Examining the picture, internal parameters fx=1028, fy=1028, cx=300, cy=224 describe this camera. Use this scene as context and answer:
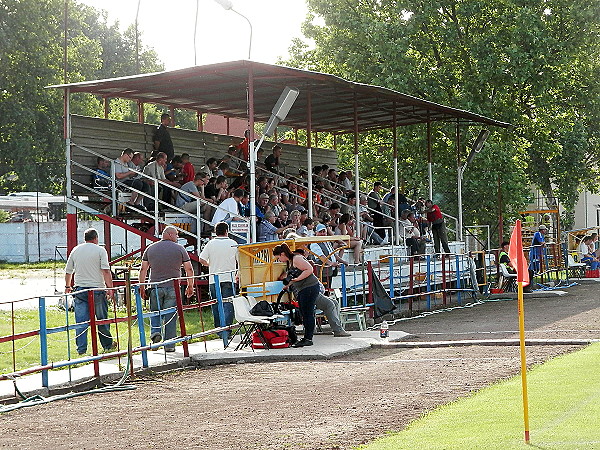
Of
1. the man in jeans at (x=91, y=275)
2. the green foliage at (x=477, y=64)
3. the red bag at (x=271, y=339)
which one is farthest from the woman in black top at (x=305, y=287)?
the green foliage at (x=477, y=64)

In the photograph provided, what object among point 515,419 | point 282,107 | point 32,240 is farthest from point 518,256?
point 32,240

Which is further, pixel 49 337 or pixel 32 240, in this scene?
pixel 32 240

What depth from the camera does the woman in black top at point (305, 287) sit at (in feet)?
55.2

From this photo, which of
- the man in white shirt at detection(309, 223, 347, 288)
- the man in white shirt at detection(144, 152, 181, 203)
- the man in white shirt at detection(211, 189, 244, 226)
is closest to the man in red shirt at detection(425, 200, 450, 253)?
the man in white shirt at detection(309, 223, 347, 288)

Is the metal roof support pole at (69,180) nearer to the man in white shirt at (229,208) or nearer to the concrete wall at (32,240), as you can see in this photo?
the man in white shirt at (229,208)

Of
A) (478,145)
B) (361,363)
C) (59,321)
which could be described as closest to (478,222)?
(478,145)

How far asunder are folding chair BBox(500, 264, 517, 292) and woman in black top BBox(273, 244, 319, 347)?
38.9 ft

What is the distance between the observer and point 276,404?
37.0ft

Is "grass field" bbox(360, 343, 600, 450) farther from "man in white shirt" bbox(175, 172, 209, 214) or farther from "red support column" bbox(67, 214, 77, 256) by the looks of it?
"red support column" bbox(67, 214, 77, 256)

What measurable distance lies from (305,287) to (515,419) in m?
8.26

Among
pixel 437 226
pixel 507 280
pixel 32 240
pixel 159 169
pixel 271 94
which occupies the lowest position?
pixel 507 280

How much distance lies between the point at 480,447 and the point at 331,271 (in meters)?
13.1

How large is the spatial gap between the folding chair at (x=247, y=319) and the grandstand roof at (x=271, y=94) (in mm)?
5759

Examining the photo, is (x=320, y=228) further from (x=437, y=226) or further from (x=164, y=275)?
(x=164, y=275)
